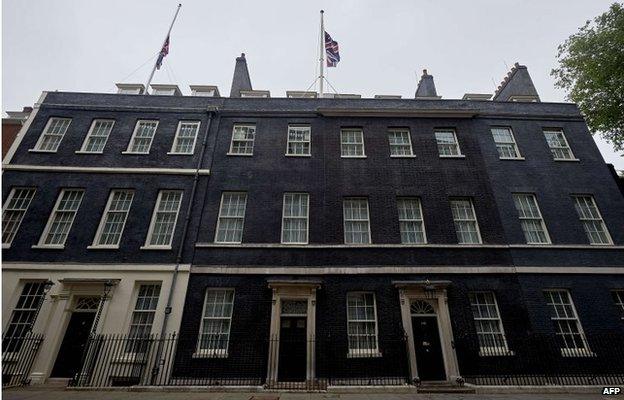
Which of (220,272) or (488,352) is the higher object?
(220,272)

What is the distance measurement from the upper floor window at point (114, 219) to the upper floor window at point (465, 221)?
15425 millimetres

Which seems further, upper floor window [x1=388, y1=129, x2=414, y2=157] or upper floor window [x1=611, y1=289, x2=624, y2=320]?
upper floor window [x1=388, y1=129, x2=414, y2=157]

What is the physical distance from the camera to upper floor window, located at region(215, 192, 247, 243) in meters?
13.6

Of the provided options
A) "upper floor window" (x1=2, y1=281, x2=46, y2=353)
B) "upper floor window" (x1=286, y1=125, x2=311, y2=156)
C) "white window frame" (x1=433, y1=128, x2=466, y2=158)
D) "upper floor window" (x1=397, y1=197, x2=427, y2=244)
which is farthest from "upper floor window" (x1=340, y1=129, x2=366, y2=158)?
"upper floor window" (x1=2, y1=281, x2=46, y2=353)

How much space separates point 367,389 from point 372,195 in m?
7.98

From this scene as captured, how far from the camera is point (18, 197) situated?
14.0m

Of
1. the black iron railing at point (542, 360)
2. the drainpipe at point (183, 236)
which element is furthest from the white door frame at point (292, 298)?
the black iron railing at point (542, 360)

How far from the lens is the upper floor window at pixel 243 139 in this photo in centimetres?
1568

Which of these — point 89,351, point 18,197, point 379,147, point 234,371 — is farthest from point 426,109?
point 18,197

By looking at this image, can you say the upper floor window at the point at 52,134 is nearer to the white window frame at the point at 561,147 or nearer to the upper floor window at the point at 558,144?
the white window frame at the point at 561,147

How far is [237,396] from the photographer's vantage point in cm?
943

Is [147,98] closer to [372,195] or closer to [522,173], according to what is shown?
[372,195]

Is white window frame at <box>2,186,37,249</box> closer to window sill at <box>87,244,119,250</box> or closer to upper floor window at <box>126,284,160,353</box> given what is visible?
window sill at <box>87,244,119,250</box>

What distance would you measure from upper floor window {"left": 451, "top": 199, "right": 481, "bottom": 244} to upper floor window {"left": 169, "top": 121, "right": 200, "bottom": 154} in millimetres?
13530
